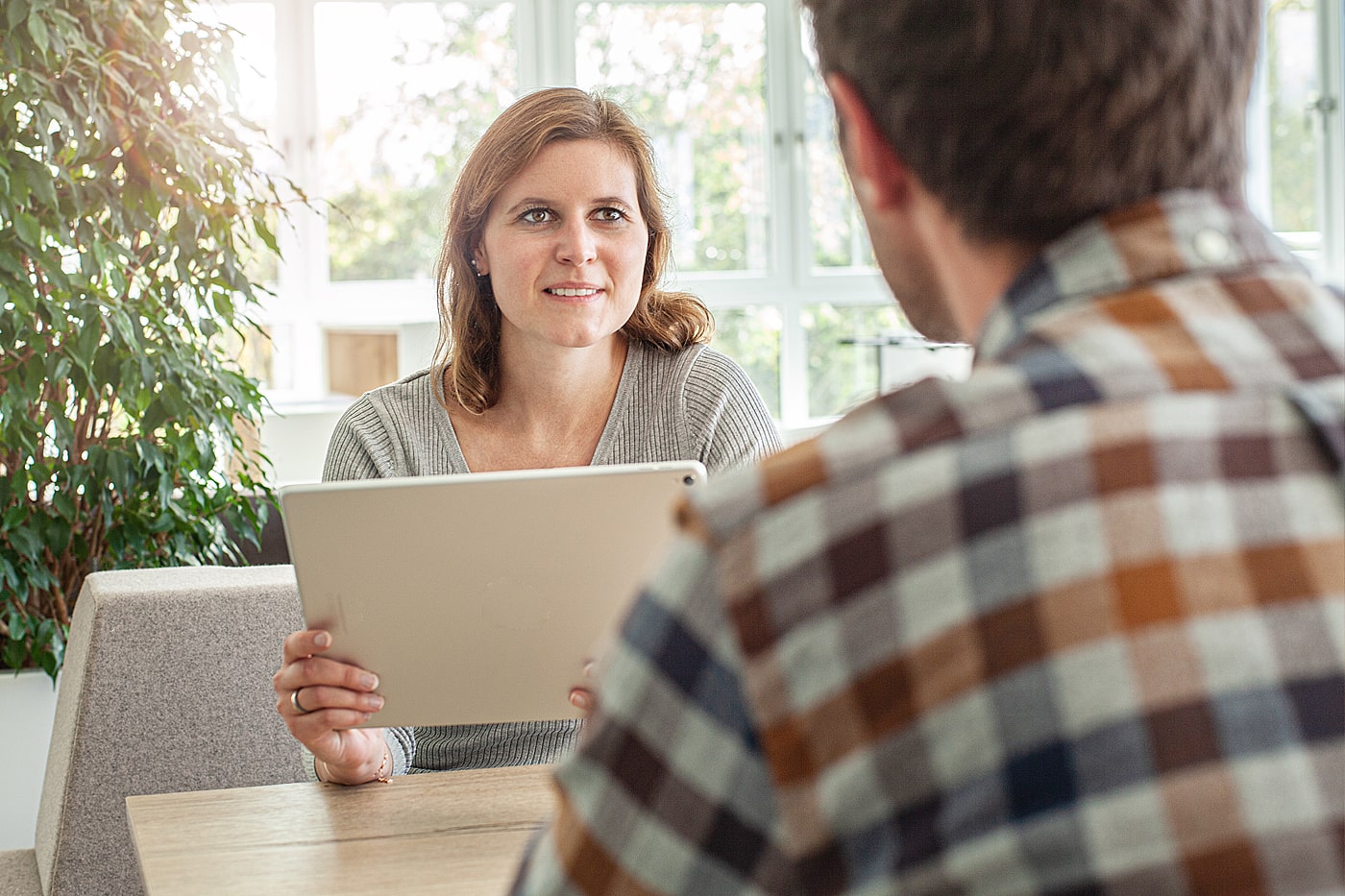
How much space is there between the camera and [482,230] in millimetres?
1882

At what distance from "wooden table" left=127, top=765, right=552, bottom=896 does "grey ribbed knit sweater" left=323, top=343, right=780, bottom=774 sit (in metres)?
0.38

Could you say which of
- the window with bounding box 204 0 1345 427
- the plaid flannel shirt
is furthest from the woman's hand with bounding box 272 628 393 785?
the window with bounding box 204 0 1345 427

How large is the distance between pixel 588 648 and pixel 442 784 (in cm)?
22

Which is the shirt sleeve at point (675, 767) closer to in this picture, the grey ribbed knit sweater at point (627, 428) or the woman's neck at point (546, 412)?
the grey ribbed knit sweater at point (627, 428)

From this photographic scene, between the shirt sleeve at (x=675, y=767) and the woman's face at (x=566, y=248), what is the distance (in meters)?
1.34

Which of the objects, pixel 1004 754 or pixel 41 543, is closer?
pixel 1004 754

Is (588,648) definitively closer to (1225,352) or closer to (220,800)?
(220,800)

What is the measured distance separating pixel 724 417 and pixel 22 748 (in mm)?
1398

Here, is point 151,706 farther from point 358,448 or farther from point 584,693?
point 584,693

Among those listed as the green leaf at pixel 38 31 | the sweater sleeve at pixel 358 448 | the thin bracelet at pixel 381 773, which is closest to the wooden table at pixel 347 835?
the thin bracelet at pixel 381 773

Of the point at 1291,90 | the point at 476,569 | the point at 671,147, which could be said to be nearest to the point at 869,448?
the point at 476,569

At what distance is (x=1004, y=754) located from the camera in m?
0.44

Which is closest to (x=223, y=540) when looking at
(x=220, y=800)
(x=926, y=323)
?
(x=220, y=800)

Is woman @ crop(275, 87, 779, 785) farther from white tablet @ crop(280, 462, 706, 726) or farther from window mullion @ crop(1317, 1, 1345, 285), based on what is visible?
window mullion @ crop(1317, 1, 1345, 285)
